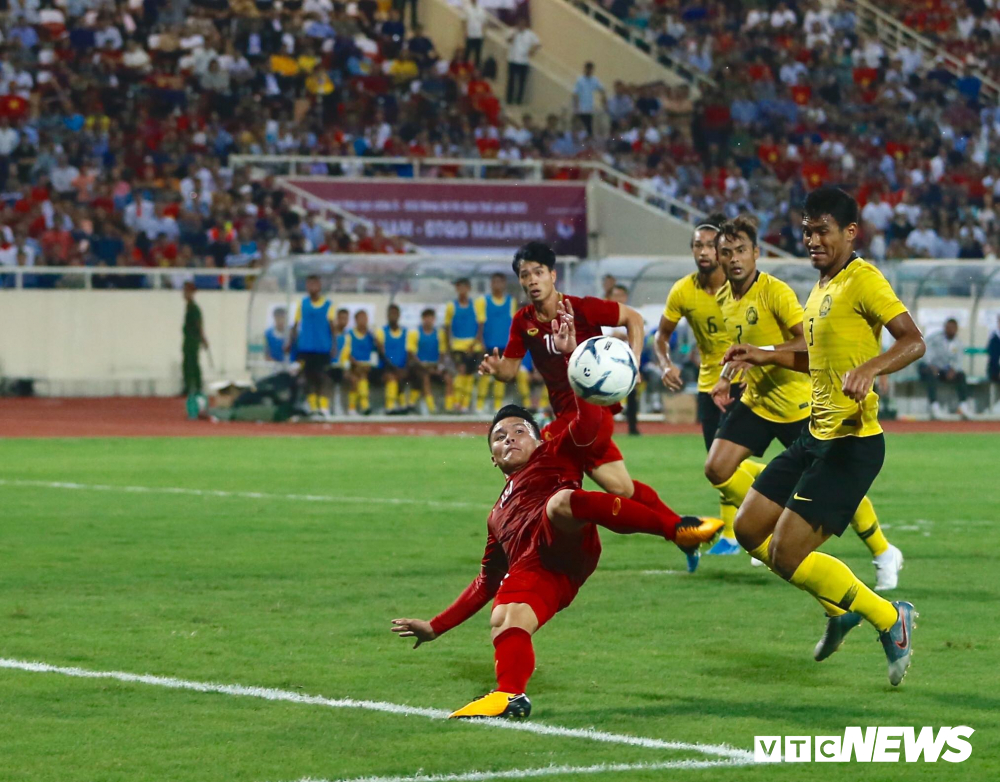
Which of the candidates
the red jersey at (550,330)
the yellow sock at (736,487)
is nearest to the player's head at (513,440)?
the red jersey at (550,330)

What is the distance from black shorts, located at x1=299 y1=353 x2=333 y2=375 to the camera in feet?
81.7

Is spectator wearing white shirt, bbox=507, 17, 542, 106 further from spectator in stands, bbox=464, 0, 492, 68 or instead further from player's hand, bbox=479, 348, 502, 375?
player's hand, bbox=479, 348, 502, 375

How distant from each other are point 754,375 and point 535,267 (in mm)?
1933

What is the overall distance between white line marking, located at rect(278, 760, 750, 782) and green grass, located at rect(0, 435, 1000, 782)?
6cm

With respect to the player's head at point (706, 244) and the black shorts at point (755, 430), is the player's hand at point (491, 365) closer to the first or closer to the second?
the black shorts at point (755, 430)

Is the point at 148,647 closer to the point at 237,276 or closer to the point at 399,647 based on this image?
the point at 399,647

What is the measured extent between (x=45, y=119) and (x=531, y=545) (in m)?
25.3

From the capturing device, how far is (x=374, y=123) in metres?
33.0

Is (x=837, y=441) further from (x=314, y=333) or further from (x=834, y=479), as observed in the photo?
(x=314, y=333)

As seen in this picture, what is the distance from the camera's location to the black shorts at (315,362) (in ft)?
81.7

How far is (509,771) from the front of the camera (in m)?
5.48

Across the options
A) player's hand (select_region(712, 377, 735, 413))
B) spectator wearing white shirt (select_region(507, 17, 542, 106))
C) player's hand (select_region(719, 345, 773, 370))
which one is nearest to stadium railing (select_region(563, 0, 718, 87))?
spectator wearing white shirt (select_region(507, 17, 542, 106))

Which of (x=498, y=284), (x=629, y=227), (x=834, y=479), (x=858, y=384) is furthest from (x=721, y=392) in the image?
(x=629, y=227)

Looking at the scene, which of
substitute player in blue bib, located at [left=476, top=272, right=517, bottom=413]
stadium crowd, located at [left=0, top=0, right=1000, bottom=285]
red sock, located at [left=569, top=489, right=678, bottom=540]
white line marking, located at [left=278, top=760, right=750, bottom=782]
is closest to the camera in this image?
white line marking, located at [left=278, top=760, right=750, bottom=782]
